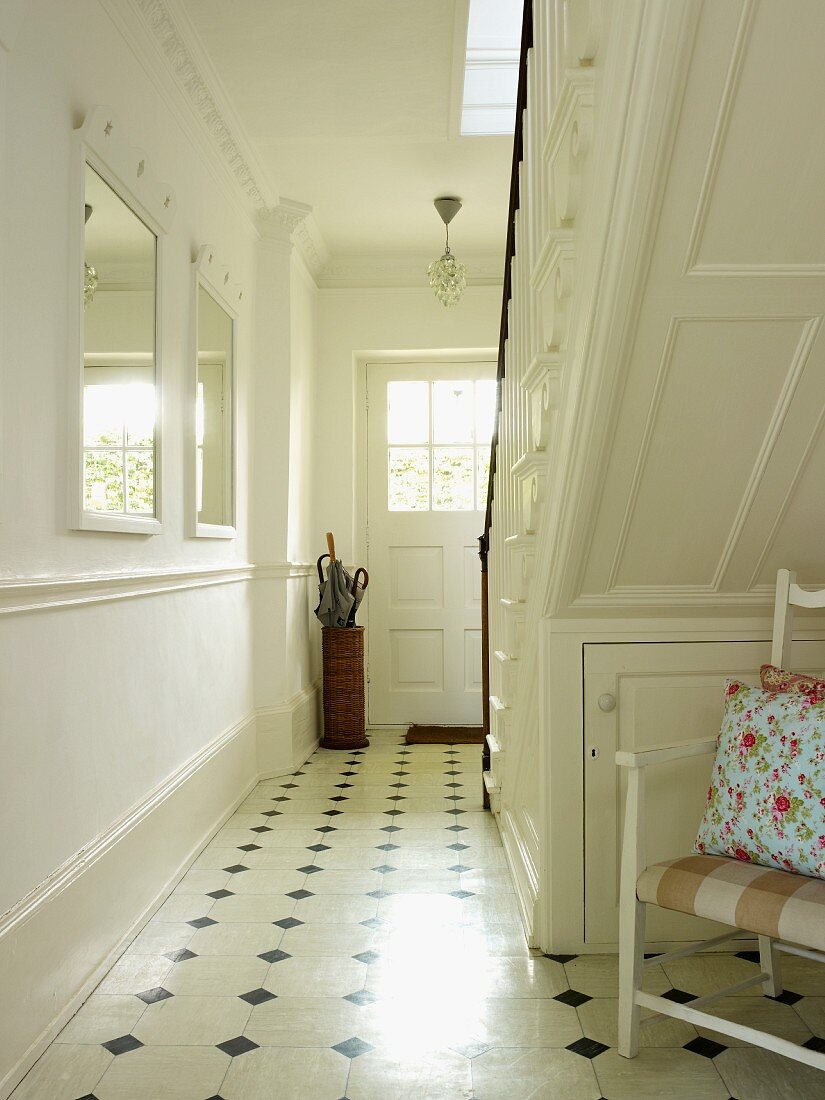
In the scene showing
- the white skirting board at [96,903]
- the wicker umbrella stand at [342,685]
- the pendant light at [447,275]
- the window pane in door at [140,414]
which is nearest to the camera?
the white skirting board at [96,903]

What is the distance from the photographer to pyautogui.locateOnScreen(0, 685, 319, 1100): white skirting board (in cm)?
203

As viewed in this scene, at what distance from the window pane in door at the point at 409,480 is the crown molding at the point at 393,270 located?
110 centimetres

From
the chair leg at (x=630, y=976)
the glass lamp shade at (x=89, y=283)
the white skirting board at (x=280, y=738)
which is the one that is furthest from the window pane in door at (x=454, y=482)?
the chair leg at (x=630, y=976)

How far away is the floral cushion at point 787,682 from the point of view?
84.0 inches

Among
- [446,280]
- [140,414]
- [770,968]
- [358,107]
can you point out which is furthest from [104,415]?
[446,280]

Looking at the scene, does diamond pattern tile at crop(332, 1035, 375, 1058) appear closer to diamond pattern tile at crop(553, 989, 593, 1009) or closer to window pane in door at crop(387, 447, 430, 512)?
diamond pattern tile at crop(553, 989, 593, 1009)

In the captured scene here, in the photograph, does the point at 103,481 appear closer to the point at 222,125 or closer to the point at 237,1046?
the point at 237,1046

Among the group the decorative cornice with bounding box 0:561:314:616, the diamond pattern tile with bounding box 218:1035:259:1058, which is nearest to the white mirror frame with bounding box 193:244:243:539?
the decorative cornice with bounding box 0:561:314:616

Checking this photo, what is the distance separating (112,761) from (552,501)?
57.3 inches

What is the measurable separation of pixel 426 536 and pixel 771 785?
→ 4363 millimetres

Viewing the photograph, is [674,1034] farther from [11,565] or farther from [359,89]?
[359,89]

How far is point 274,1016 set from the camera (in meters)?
2.27

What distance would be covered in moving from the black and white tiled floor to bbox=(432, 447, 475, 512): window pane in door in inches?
122

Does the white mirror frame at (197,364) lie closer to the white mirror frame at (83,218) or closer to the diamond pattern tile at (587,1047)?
the white mirror frame at (83,218)
